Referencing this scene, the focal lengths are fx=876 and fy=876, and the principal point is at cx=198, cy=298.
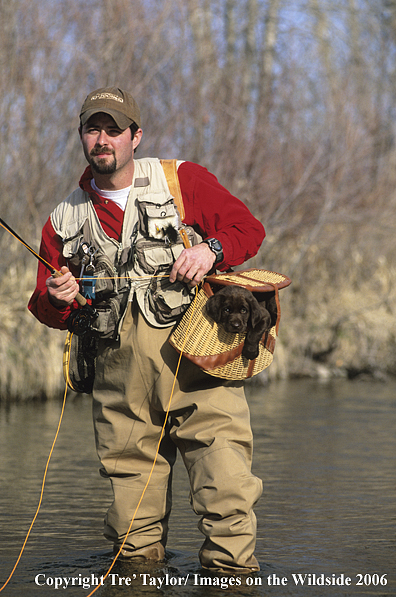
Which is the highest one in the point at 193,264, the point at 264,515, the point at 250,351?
the point at 193,264

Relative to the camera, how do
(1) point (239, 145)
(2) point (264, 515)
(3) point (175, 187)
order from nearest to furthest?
(3) point (175, 187) → (2) point (264, 515) → (1) point (239, 145)

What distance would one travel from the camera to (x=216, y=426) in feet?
12.2

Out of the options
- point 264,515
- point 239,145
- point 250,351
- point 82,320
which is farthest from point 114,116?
point 239,145

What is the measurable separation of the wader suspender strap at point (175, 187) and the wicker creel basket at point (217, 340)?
0.71ft

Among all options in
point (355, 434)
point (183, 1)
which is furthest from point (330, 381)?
point (183, 1)

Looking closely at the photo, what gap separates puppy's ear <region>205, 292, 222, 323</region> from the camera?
12.1 ft

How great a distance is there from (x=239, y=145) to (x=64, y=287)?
10.6m

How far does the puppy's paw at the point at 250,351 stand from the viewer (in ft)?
12.1

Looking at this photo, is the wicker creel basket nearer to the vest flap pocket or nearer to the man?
the man

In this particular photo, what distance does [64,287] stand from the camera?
12.0ft

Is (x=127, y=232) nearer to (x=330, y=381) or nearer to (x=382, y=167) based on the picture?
(x=330, y=381)

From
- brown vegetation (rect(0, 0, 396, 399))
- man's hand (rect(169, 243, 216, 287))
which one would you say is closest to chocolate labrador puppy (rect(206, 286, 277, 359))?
man's hand (rect(169, 243, 216, 287))

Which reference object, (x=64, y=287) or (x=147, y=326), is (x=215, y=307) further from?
(x=64, y=287)

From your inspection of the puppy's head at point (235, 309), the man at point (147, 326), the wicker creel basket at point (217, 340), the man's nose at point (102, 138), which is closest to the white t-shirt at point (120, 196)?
the man at point (147, 326)
